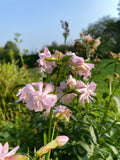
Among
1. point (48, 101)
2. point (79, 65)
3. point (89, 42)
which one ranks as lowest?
point (48, 101)

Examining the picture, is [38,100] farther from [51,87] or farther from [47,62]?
[47,62]

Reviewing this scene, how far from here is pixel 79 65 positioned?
74 cm

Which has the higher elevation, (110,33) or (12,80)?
(110,33)

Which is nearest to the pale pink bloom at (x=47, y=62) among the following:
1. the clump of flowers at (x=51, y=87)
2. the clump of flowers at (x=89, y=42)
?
the clump of flowers at (x=51, y=87)

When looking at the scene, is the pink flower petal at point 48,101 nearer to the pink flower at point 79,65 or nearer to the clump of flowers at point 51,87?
the clump of flowers at point 51,87

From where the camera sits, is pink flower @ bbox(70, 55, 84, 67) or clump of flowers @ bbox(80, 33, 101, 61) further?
clump of flowers @ bbox(80, 33, 101, 61)

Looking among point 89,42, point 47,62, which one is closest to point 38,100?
point 47,62

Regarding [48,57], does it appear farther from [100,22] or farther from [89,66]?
[100,22]

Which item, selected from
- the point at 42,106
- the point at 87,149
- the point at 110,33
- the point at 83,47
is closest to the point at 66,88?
the point at 42,106

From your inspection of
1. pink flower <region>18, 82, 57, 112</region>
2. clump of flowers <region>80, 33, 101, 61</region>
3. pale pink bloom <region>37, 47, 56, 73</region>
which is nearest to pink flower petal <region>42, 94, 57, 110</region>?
pink flower <region>18, 82, 57, 112</region>

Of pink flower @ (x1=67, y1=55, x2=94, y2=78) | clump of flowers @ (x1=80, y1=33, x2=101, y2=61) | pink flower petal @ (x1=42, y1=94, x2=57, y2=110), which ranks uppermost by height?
clump of flowers @ (x1=80, y1=33, x2=101, y2=61)

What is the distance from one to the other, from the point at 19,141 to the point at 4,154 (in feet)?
3.62

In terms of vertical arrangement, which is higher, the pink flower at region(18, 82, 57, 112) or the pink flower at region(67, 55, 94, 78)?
the pink flower at region(67, 55, 94, 78)

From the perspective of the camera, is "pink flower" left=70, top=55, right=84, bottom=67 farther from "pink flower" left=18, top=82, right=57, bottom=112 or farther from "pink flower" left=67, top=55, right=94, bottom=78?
"pink flower" left=18, top=82, right=57, bottom=112
